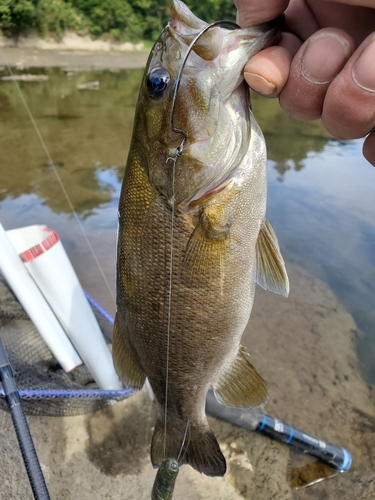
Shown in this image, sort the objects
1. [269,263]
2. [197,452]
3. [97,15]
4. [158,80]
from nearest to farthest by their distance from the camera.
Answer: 1. [158,80]
2. [269,263]
3. [197,452]
4. [97,15]

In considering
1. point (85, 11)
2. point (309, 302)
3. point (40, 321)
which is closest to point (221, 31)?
point (40, 321)

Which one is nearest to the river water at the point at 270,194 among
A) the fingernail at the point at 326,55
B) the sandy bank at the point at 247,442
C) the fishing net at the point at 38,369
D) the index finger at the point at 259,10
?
the sandy bank at the point at 247,442

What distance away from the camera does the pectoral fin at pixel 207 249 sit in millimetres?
1416

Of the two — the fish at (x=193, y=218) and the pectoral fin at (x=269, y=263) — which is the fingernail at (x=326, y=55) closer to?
the fish at (x=193, y=218)

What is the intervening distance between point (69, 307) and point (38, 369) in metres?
0.48

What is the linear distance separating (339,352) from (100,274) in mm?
2747

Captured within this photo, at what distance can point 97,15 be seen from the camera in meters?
31.5

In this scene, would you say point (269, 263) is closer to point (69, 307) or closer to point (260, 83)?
point (260, 83)

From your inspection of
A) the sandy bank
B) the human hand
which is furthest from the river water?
the human hand

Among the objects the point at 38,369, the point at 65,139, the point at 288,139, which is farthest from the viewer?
the point at 288,139

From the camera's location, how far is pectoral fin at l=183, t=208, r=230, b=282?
55.7 inches

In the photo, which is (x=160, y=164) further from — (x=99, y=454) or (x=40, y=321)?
(x=99, y=454)

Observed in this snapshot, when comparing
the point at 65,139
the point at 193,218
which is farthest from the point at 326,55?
the point at 65,139

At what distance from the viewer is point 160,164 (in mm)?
1410
